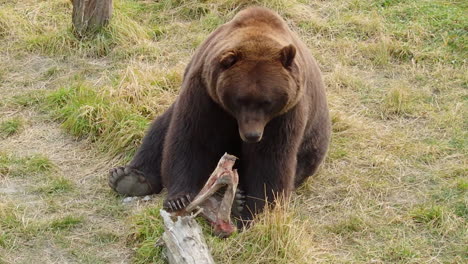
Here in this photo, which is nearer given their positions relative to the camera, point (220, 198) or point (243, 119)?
point (243, 119)

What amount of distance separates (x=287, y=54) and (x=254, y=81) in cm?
32

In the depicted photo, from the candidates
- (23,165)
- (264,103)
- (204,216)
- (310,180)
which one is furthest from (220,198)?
(23,165)

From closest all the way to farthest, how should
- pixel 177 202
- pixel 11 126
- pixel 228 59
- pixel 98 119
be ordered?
pixel 228 59, pixel 177 202, pixel 98 119, pixel 11 126

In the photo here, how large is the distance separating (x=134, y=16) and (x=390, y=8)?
3595mm

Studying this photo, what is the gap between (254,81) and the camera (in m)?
5.48

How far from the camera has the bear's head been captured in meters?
5.50

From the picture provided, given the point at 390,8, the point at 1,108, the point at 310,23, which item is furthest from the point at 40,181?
the point at 390,8

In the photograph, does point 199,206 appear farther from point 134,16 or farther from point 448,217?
Answer: point 134,16

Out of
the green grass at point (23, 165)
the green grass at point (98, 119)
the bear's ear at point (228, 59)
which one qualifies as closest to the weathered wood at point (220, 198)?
the bear's ear at point (228, 59)

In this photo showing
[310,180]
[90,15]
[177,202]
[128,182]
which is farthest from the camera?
[90,15]

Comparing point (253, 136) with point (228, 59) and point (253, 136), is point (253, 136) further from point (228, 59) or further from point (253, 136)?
point (228, 59)

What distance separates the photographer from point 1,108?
838 centimetres

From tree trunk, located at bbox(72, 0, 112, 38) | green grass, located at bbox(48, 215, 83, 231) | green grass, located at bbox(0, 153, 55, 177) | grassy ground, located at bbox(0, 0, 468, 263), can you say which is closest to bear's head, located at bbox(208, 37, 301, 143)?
grassy ground, located at bbox(0, 0, 468, 263)

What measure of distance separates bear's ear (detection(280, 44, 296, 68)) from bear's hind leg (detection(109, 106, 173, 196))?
161cm
